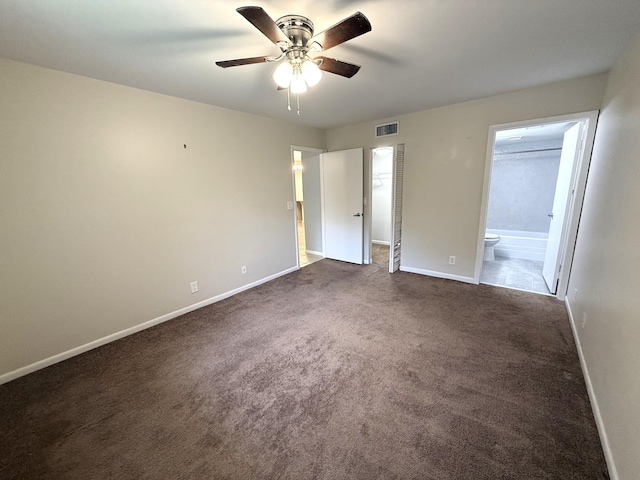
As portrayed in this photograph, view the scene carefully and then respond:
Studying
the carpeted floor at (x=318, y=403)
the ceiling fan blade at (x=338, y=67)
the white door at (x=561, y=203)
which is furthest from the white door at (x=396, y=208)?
the ceiling fan blade at (x=338, y=67)

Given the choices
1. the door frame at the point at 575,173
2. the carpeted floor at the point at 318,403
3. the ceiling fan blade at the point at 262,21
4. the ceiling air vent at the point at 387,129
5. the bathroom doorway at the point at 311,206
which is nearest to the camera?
the ceiling fan blade at the point at 262,21

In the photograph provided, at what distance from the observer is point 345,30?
123 centimetres

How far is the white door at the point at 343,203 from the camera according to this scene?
4.27 m

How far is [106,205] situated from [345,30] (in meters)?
2.46

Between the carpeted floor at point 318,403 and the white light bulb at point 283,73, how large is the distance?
2088 mm

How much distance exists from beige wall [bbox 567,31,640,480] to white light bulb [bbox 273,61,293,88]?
2104mm

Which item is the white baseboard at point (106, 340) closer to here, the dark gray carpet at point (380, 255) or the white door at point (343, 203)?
the white door at point (343, 203)

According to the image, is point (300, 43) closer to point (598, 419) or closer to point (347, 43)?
point (347, 43)

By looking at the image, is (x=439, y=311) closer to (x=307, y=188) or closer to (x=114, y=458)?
(x=114, y=458)

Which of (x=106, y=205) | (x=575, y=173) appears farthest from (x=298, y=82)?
(x=575, y=173)

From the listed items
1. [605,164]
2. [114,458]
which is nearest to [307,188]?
[605,164]

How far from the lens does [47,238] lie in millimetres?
2033

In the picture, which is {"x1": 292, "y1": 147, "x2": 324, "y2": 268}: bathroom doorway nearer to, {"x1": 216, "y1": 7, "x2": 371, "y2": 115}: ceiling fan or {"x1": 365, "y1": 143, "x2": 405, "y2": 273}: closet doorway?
{"x1": 365, "y1": 143, "x2": 405, "y2": 273}: closet doorway

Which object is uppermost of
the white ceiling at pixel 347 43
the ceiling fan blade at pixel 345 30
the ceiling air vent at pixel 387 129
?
the white ceiling at pixel 347 43
